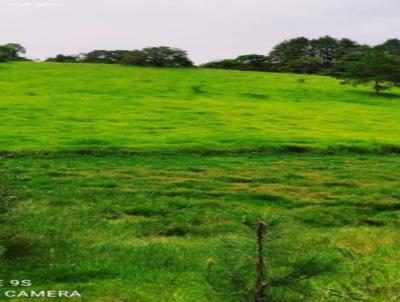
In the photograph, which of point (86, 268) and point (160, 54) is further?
point (160, 54)

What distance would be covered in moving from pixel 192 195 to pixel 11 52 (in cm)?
6450

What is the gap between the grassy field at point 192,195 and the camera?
32.3 feet

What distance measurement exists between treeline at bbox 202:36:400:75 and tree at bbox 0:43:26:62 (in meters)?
25.7

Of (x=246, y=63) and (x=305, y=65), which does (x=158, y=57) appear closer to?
(x=246, y=63)

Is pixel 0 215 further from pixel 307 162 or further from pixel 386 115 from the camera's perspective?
pixel 386 115

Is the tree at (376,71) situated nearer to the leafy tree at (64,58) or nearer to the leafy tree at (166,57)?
the leafy tree at (166,57)

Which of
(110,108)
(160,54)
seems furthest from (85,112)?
(160,54)

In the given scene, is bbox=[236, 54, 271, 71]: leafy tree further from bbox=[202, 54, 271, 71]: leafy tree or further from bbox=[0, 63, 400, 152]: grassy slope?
bbox=[0, 63, 400, 152]: grassy slope

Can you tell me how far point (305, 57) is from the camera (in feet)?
265

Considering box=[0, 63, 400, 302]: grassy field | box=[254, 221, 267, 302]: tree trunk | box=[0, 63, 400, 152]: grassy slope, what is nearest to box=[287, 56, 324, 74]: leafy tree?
box=[0, 63, 400, 152]: grassy slope

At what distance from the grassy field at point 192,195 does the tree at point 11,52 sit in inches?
1225

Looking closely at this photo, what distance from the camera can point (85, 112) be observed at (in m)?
33.6

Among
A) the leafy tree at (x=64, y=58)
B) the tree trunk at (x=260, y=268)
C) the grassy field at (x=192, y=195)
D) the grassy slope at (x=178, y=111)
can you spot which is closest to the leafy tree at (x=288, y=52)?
the grassy slope at (x=178, y=111)

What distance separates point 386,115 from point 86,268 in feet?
105
